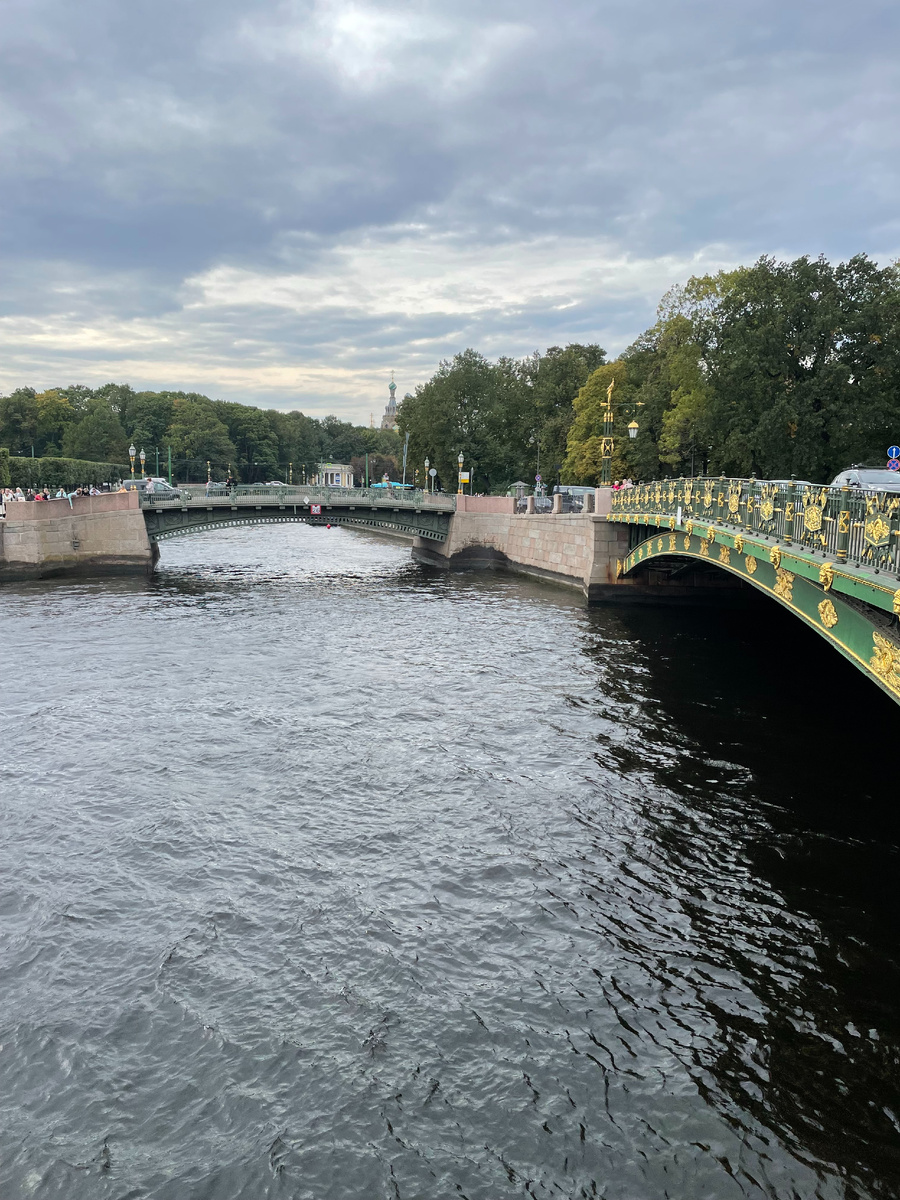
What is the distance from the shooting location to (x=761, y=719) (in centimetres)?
1856

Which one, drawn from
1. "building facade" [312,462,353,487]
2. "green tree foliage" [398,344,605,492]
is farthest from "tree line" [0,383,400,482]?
"green tree foliage" [398,344,605,492]

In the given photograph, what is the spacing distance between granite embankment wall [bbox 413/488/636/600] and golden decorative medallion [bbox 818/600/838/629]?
75.3 ft

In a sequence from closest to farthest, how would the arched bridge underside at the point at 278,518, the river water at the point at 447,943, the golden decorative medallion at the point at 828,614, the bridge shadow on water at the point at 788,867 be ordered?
the river water at the point at 447,943 → the bridge shadow on water at the point at 788,867 → the golden decorative medallion at the point at 828,614 → the arched bridge underside at the point at 278,518

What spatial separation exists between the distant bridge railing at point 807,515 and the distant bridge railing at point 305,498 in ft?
83.2

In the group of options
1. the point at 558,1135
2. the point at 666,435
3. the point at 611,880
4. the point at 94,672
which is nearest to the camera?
the point at 558,1135

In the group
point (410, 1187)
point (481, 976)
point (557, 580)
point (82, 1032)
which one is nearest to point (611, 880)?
point (481, 976)

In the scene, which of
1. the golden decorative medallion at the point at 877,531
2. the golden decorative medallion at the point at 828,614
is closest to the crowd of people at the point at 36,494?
the golden decorative medallion at the point at 828,614

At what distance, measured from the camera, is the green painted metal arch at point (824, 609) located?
35.6 feet

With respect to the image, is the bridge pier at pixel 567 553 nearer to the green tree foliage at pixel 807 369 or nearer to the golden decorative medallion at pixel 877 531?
the green tree foliage at pixel 807 369

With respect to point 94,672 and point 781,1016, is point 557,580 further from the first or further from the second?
point 781,1016

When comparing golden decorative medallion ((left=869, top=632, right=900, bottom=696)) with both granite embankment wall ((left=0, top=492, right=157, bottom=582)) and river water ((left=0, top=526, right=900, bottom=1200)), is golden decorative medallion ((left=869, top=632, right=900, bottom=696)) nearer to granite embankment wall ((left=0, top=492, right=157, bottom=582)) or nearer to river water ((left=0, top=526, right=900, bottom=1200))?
river water ((left=0, top=526, right=900, bottom=1200))

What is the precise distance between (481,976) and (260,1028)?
225cm

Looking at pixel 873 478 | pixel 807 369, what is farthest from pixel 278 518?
pixel 873 478

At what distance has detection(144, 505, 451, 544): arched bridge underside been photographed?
4722 centimetres
